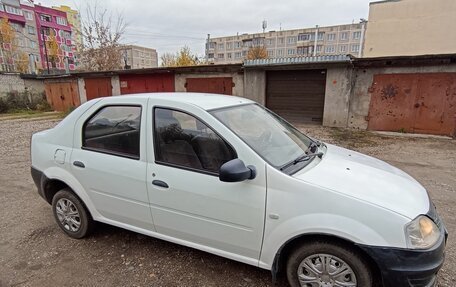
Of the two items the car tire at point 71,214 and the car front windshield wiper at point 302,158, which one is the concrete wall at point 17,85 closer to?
the car tire at point 71,214

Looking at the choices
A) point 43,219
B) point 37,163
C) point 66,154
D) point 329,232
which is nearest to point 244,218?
point 329,232

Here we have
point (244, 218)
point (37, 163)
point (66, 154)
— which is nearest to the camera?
point (244, 218)

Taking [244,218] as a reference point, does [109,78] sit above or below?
above

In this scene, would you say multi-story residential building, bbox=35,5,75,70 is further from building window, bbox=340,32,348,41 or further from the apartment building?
building window, bbox=340,32,348,41

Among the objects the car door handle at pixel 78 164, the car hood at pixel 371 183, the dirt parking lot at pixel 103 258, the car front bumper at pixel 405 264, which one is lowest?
the dirt parking lot at pixel 103 258

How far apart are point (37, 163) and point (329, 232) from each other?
3.24 meters

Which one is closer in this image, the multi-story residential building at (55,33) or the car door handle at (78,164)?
the car door handle at (78,164)

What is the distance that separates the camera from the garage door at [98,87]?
1658 cm

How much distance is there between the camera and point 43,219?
353 centimetres

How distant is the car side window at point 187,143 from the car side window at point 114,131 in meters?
0.25

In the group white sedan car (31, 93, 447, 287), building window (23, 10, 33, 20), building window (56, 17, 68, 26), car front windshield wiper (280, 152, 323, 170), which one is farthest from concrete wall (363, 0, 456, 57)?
building window (56, 17, 68, 26)

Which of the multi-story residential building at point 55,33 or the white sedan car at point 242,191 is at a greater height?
the multi-story residential building at point 55,33

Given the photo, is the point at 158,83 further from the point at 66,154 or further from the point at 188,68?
the point at 66,154

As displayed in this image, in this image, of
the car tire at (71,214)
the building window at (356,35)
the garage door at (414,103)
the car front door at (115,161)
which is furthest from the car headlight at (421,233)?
the building window at (356,35)
